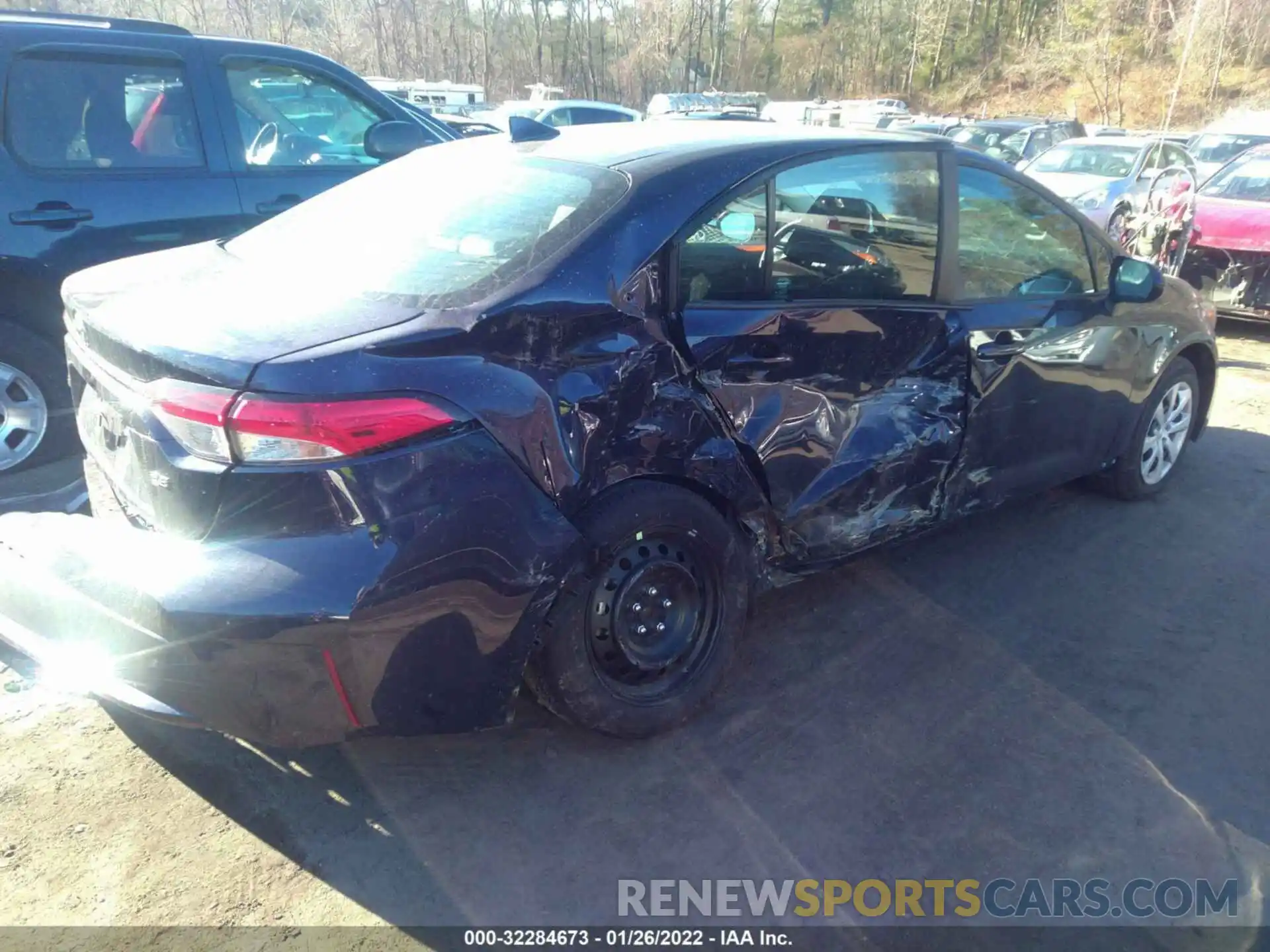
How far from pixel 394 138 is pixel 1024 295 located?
3.25 m

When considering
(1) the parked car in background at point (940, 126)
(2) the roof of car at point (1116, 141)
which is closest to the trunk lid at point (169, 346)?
(2) the roof of car at point (1116, 141)

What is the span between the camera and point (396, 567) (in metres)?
2.18

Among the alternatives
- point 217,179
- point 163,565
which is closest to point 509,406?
point 163,565

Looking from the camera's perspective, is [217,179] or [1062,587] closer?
[1062,587]

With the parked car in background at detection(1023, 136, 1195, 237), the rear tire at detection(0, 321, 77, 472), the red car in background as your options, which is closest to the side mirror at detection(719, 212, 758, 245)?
the rear tire at detection(0, 321, 77, 472)

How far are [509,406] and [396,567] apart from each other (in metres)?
0.47

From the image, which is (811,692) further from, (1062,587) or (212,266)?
(212,266)

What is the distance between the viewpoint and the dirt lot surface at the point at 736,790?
2.38 meters

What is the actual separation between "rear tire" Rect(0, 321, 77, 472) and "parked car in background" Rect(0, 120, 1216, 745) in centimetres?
182

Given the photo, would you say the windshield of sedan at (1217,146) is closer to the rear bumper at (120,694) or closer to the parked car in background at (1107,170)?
the parked car in background at (1107,170)

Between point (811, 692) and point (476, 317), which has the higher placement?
point (476, 317)

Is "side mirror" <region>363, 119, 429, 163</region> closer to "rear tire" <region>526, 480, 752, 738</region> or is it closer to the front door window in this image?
the front door window

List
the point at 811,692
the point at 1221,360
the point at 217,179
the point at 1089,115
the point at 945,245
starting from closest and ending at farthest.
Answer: the point at 811,692 < the point at 945,245 < the point at 217,179 < the point at 1221,360 < the point at 1089,115

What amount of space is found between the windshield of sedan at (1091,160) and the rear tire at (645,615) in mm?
11549
